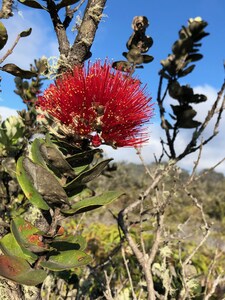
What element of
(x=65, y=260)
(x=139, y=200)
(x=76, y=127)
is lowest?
(x=65, y=260)

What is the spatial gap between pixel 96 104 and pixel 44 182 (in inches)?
8.7

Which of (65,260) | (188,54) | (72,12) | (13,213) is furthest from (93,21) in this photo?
(13,213)

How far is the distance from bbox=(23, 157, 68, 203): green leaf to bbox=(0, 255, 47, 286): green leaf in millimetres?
150

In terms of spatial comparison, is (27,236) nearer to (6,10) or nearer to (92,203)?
(92,203)

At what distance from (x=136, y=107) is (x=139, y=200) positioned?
530 millimetres

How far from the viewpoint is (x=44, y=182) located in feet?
2.82

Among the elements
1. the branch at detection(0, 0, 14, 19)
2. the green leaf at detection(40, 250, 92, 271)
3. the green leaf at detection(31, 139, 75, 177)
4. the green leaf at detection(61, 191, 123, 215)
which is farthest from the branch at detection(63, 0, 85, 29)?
the green leaf at detection(40, 250, 92, 271)

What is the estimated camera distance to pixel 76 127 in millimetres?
931

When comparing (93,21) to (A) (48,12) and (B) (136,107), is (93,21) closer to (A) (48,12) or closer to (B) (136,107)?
(A) (48,12)

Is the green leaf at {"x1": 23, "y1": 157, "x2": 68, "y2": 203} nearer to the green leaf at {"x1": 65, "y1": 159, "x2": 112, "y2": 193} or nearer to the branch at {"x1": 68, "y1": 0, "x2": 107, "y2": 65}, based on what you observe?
the green leaf at {"x1": 65, "y1": 159, "x2": 112, "y2": 193}

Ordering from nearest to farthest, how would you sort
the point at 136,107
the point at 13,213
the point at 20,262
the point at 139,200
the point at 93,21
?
the point at 20,262
the point at 136,107
the point at 93,21
the point at 139,200
the point at 13,213

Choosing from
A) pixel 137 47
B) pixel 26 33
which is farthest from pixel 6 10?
pixel 137 47

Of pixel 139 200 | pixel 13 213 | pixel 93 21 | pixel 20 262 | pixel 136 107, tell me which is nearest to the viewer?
pixel 20 262

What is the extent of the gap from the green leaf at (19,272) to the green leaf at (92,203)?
14cm
